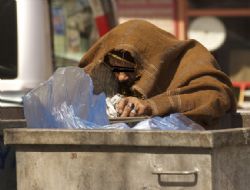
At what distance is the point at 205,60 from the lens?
15.1ft

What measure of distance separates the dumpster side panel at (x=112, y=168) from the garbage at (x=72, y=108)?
31 centimetres

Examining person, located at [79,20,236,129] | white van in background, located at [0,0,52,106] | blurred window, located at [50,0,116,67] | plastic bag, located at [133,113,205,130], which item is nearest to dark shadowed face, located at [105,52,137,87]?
person, located at [79,20,236,129]

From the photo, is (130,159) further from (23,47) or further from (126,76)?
(23,47)

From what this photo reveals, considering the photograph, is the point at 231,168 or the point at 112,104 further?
the point at 112,104

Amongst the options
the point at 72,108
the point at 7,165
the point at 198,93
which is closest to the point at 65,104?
the point at 72,108

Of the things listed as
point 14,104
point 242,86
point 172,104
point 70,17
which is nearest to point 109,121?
point 172,104

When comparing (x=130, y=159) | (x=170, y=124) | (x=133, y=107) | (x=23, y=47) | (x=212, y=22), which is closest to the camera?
(x=130, y=159)

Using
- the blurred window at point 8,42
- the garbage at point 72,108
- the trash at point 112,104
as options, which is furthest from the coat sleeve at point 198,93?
the blurred window at point 8,42

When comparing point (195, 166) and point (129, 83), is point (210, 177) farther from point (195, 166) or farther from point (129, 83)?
point (129, 83)

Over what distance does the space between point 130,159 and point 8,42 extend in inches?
90.0

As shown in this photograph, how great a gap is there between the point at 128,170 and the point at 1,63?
7.52 ft

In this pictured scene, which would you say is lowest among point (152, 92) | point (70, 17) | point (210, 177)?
point (210, 177)

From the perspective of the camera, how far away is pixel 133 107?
14.3 feet

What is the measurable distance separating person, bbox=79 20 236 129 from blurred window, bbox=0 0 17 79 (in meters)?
0.78
